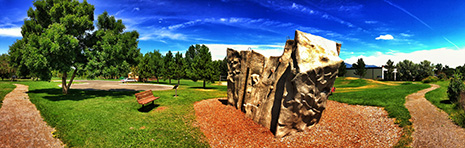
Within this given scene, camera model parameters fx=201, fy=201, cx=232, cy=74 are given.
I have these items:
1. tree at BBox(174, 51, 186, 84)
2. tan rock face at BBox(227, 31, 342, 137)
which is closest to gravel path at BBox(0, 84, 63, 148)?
tan rock face at BBox(227, 31, 342, 137)

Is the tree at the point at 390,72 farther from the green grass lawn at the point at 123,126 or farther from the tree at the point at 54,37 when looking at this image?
the tree at the point at 54,37

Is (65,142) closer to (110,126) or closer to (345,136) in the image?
(110,126)

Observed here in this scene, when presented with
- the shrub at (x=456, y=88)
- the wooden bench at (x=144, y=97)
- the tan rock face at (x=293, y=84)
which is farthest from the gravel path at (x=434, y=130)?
the wooden bench at (x=144, y=97)

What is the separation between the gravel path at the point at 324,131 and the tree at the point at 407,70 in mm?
63738

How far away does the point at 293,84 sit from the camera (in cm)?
723

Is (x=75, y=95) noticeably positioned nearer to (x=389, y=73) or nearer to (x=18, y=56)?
(x=18, y=56)

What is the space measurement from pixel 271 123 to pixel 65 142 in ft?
25.3

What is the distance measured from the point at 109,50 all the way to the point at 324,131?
642 inches

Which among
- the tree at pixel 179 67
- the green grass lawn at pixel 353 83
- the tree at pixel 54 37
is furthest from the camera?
the tree at pixel 179 67

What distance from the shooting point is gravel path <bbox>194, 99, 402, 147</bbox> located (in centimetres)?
750

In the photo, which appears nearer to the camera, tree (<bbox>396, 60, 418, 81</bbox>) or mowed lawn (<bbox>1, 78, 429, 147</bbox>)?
mowed lawn (<bbox>1, 78, 429, 147</bbox>)

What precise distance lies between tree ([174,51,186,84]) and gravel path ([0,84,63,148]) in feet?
90.5

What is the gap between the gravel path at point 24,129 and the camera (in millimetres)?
6930

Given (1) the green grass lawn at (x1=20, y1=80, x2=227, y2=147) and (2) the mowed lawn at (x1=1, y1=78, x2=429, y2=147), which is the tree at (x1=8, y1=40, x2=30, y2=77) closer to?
(2) the mowed lawn at (x1=1, y1=78, x2=429, y2=147)
